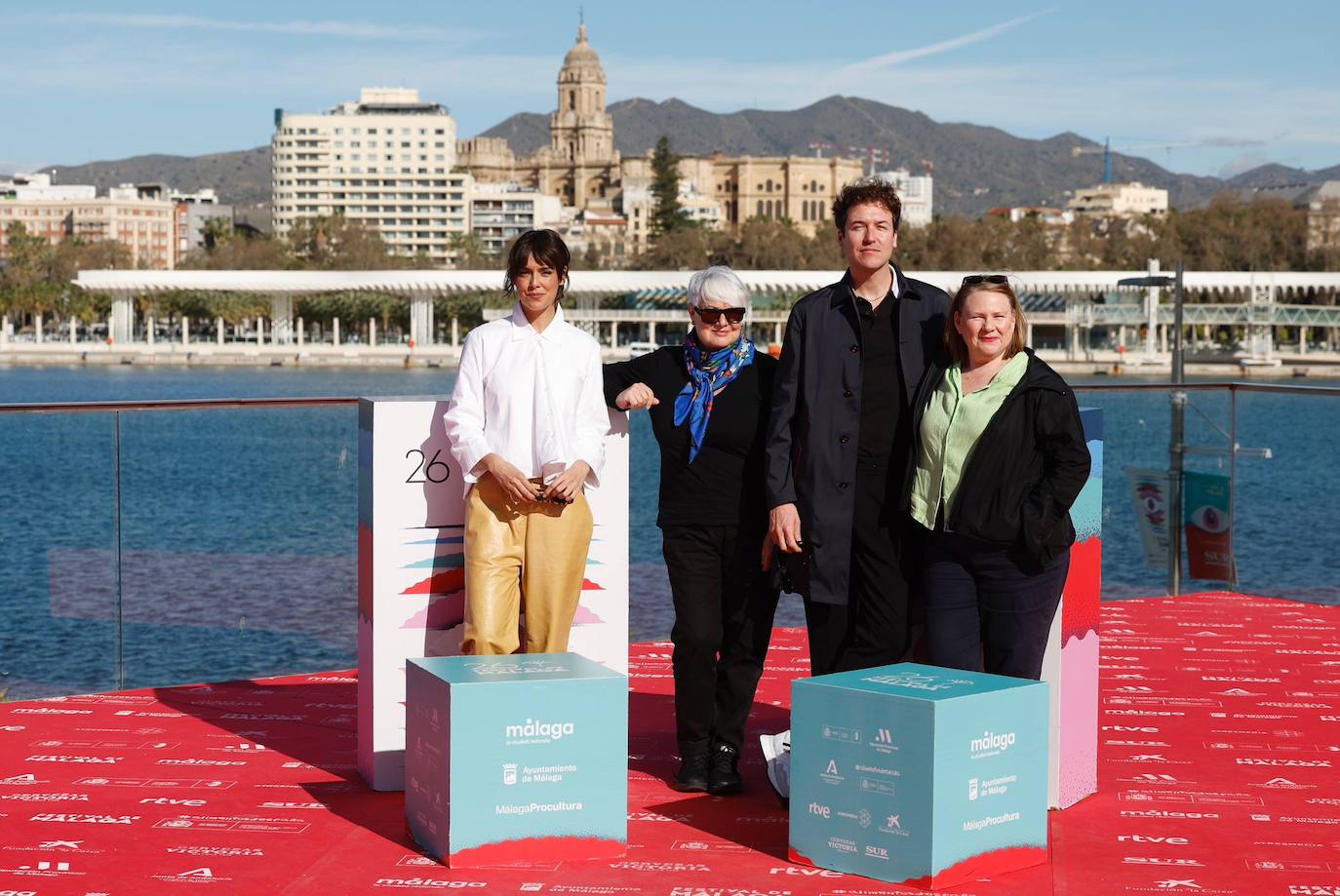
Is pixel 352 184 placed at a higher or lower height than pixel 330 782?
higher

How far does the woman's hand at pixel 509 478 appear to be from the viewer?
3.64 metres

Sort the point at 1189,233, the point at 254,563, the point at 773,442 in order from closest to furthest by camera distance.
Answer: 1. the point at 773,442
2. the point at 254,563
3. the point at 1189,233

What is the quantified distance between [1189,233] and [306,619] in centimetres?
9123

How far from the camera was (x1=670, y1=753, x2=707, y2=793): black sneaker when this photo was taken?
393 cm

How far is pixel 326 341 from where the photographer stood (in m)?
82.8

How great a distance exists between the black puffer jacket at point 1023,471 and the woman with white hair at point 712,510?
0.62 m

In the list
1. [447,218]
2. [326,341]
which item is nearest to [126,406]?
[326,341]

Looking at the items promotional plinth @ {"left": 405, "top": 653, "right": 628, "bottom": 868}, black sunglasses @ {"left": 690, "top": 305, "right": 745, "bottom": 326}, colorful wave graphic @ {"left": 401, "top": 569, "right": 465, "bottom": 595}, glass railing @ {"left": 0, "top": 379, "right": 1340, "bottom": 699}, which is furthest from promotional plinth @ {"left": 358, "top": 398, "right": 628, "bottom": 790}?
glass railing @ {"left": 0, "top": 379, "right": 1340, "bottom": 699}

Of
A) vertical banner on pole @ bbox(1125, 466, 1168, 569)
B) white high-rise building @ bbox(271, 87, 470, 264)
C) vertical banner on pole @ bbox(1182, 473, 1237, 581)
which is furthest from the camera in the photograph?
white high-rise building @ bbox(271, 87, 470, 264)

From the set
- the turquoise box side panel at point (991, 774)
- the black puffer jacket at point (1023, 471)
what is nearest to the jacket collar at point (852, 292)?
the black puffer jacket at point (1023, 471)

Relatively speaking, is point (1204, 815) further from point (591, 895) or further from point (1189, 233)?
point (1189, 233)

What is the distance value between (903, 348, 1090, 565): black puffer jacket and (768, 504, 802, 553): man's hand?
360mm

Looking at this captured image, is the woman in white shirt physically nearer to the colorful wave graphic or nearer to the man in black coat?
the colorful wave graphic

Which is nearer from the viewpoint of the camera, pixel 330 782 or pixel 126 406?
pixel 330 782
